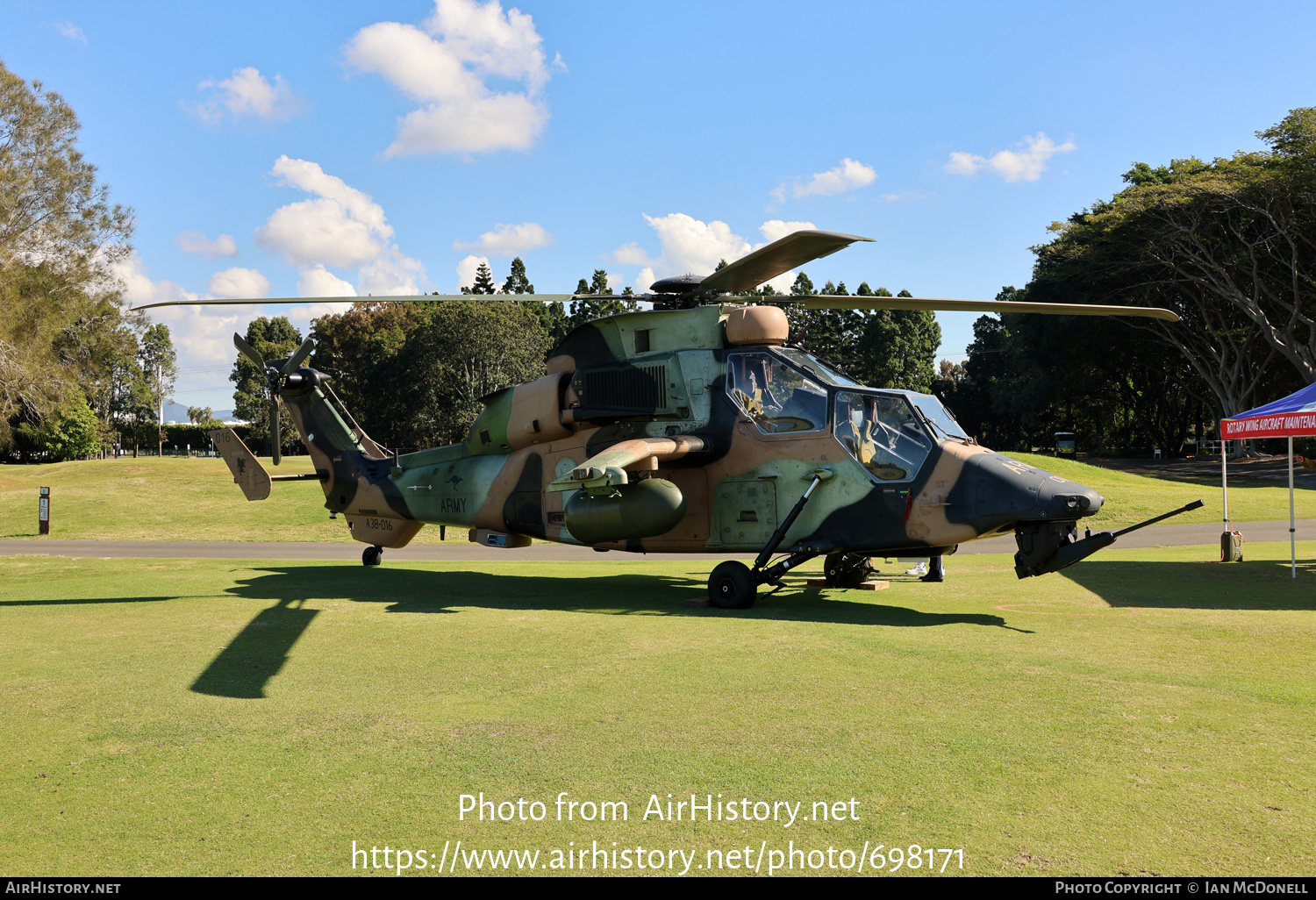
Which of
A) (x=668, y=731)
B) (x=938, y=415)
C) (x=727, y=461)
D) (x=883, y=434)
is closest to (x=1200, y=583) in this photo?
(x=938, y=415)

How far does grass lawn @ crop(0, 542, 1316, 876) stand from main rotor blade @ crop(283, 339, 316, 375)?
582 centimetres

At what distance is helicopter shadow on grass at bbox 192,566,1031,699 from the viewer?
28.2 ft

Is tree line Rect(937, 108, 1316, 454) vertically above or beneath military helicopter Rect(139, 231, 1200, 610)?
above

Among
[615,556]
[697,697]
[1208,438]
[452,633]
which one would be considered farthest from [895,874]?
[1208,438]

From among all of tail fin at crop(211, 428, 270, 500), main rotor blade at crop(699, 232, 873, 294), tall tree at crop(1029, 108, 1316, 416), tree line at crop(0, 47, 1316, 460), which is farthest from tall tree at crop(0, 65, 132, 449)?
tall tree at crop(1029, 108, 1316, 416)

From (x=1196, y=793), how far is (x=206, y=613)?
11053mm

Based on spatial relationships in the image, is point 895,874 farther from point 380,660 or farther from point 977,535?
point 977,535

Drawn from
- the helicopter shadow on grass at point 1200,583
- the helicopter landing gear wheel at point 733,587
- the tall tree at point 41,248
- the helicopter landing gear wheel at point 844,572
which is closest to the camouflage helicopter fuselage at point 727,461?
the helicopter landing gear wheel at point 733,587

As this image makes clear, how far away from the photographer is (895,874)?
3850mm

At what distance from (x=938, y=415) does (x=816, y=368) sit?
1.81 meters

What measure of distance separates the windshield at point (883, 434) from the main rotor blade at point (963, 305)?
128 cm

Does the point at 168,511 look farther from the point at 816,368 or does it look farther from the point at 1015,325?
the point at 1015,325

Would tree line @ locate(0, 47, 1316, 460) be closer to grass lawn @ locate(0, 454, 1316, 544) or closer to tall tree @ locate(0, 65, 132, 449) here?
tall tree @ locate(0, 65, 132, 449)

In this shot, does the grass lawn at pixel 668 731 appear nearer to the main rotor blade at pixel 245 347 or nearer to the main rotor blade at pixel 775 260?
the main rotor blade at pixel 775 260
